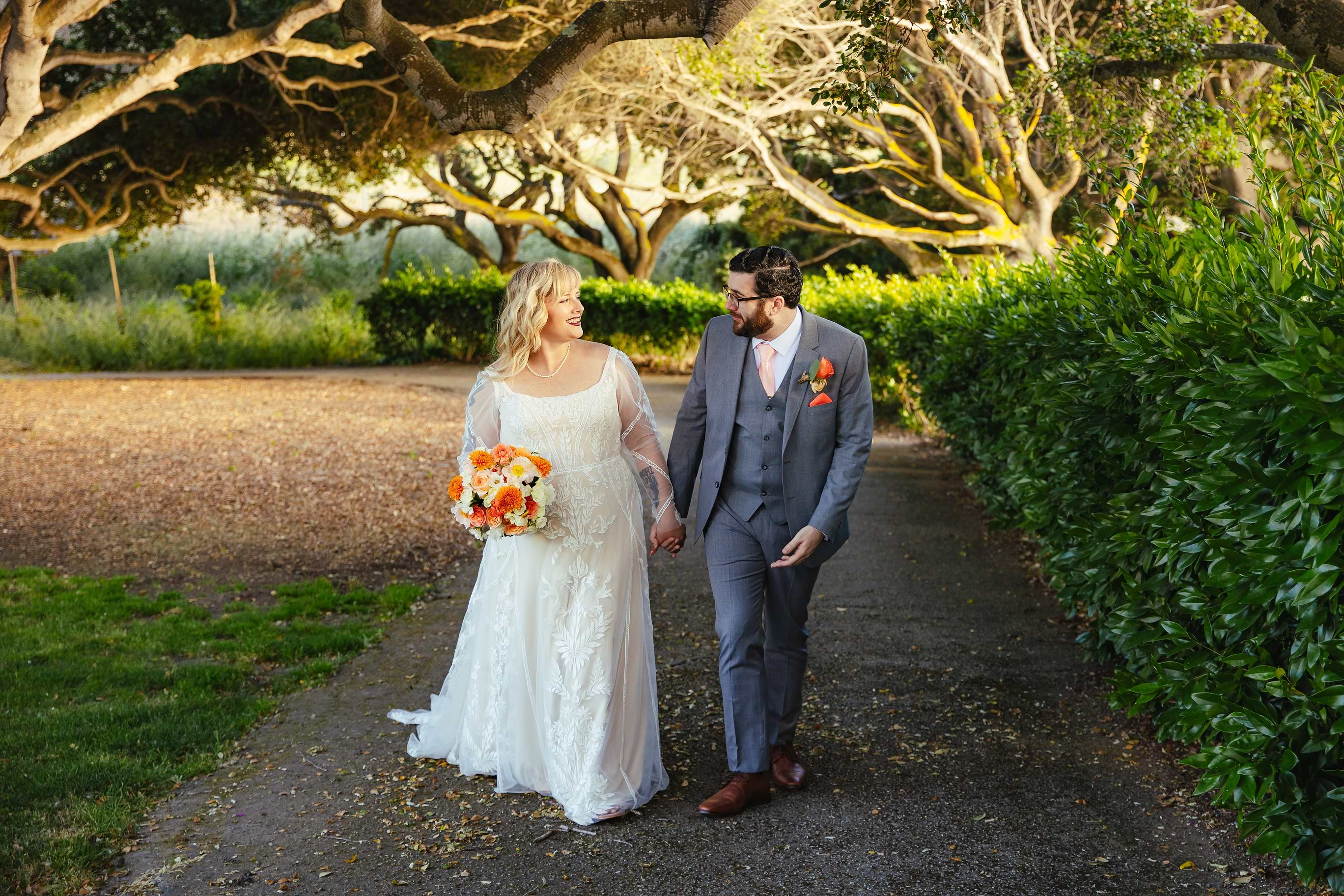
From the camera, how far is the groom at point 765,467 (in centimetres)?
434

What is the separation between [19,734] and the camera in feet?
16.8

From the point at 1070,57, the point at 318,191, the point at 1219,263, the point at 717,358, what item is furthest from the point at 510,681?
the point at 318,191

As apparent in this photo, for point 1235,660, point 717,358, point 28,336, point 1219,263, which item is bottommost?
point 28,336

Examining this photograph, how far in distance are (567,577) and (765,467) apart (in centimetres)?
90

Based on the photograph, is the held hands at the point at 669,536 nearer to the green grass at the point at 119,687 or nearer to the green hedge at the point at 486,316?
the green grass at the point at 119,687

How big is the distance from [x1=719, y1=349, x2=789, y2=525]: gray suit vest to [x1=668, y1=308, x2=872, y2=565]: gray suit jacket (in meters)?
0.03

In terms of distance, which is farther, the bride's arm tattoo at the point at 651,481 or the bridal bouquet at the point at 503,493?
the bride's arm tattoo at the point at 651,481

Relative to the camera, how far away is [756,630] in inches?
174

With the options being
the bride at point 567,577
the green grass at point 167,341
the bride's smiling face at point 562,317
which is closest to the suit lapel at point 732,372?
the bride at point 567,577

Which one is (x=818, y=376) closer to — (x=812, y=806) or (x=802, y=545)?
(x=802, y=545)

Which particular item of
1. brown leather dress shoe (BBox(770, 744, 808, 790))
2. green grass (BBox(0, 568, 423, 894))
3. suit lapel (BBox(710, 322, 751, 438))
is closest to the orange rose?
suit lapel (BBox(710, 322, 751, 438))

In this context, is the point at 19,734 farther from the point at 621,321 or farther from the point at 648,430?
the point at 621,321

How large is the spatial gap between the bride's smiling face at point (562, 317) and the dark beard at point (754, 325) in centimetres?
62

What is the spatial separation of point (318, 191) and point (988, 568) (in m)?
24.9
